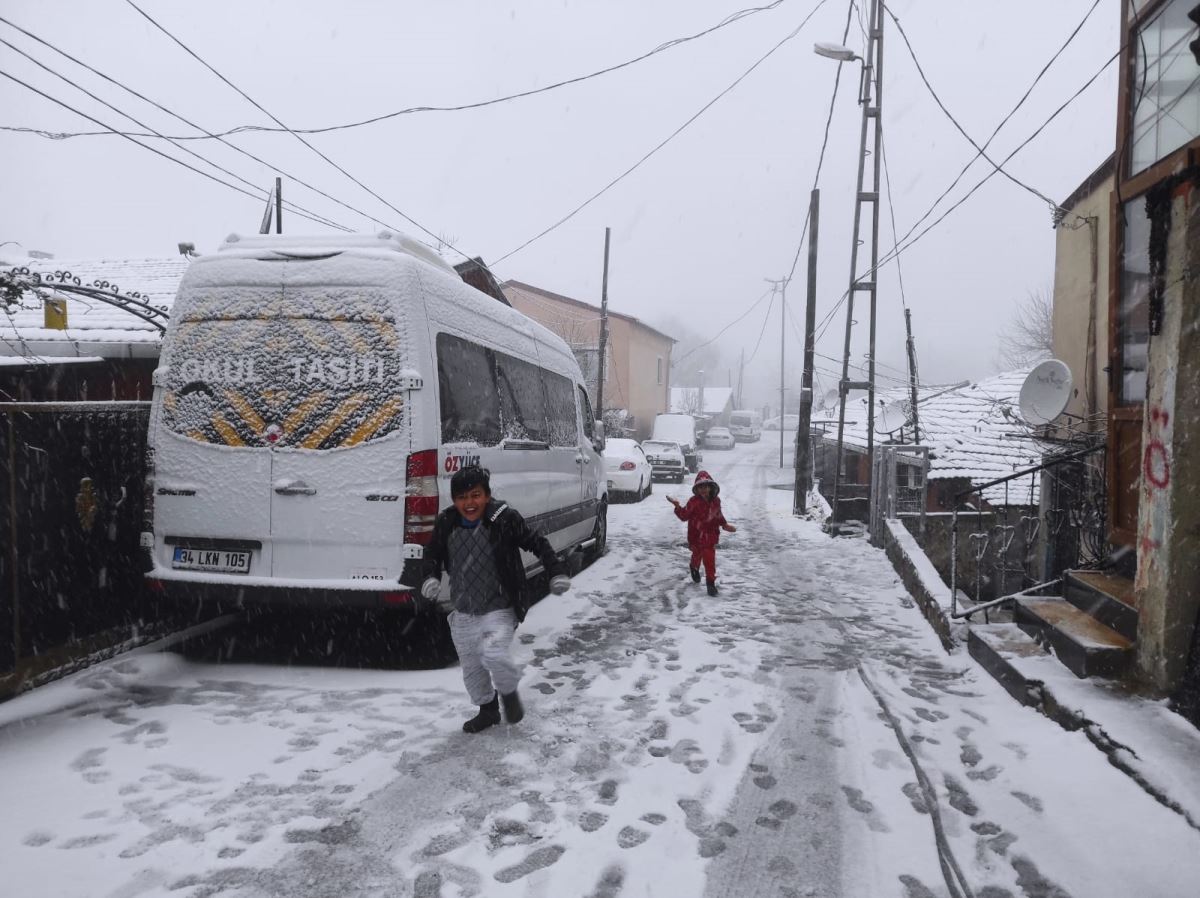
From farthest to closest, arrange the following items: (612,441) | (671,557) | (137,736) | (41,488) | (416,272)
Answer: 1. (612,441)
2. (671,557)
3. (416,272)
4. (41,488)
5. (137,736)

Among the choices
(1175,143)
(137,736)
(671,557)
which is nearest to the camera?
(137,736)

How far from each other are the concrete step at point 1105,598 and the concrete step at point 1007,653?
0.45m

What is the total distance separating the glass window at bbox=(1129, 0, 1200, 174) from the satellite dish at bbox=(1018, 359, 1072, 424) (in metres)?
3.33

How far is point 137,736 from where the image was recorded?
4191mm

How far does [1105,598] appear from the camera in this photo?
17.6ft

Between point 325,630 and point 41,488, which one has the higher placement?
point 41,488

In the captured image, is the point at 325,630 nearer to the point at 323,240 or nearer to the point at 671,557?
the point at 323,240

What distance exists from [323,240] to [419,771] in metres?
3.52

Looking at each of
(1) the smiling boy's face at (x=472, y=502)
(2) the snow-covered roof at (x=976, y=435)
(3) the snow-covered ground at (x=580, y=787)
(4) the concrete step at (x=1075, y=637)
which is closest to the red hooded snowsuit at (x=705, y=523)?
(3) the snow-covered ground at (x=580, y=787)

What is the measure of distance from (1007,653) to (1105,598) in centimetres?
73

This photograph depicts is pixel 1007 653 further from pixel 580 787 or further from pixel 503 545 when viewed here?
pixel 503 545

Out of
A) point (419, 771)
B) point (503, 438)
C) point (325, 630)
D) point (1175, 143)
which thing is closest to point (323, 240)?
point (503, 438)

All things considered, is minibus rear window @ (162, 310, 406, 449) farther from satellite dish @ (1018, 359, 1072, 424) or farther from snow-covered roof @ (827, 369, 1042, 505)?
snow-covered roof @ (827, 369, 1042, 505)

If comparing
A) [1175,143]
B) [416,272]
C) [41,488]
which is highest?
[1175,143]
